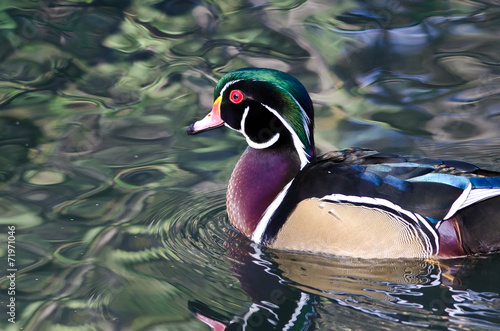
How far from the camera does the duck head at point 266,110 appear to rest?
516 centimetres

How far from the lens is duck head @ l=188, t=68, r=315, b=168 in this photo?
5.16 meters

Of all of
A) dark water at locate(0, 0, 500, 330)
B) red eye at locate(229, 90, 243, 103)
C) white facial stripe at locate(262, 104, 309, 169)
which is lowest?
dark water at locate(0, 0, 500, 330)

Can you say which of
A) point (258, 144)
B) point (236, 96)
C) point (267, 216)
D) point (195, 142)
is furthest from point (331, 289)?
point (195, 142)

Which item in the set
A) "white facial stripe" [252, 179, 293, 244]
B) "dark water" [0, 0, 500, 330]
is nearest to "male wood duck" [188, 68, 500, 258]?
"white facial stripe" [252, 179, 293, 244]

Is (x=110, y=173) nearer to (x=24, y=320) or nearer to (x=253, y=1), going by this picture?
(x=24, y=320)

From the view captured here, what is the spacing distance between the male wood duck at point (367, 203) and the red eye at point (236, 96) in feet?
0.23

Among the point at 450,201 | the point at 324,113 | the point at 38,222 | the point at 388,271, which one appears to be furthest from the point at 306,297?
the point at 324,113

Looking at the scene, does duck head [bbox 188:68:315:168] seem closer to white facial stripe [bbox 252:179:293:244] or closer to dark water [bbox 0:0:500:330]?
white facial stripe [bbox 252:179:293:244]

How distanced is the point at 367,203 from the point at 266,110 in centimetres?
104

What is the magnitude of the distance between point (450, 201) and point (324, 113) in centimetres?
256

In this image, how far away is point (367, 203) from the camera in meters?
4.83

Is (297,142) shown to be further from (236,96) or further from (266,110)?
(236,96)

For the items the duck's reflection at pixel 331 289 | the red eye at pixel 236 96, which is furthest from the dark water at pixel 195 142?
the red eye at pixel 236 96

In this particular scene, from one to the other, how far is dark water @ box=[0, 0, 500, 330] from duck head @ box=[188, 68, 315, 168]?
Result: 28.0 inches
